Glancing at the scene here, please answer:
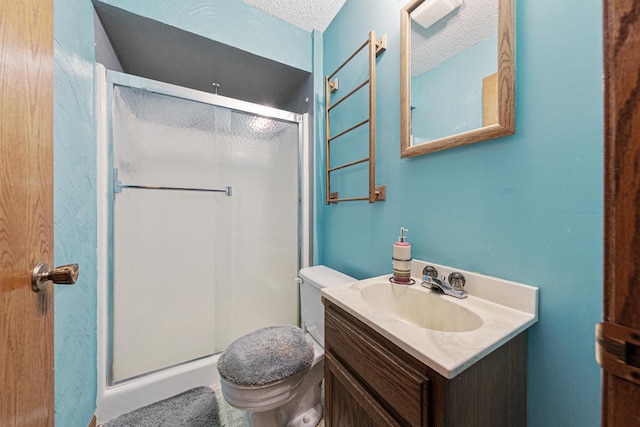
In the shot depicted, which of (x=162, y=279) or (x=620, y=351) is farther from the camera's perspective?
(x=162, y=279)

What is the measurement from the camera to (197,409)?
45.8 inches

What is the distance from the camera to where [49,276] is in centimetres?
46

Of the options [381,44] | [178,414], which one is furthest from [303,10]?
[178,414]

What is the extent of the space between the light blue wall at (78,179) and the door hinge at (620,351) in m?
1.32

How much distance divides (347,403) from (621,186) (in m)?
0.78

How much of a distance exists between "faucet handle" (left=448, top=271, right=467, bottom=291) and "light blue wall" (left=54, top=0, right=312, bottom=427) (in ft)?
4.47

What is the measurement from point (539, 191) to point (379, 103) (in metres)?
0.75

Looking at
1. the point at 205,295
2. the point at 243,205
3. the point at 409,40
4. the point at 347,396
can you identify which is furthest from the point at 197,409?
the point at 409,40

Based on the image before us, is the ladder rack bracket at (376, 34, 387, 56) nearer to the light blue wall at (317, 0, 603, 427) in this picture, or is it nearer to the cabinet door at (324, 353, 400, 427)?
the light blue wall at (317, 0, 603, 427)

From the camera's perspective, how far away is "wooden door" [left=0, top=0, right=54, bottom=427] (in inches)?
14.6

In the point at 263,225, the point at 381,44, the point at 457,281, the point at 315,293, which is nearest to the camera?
the point at 457,281

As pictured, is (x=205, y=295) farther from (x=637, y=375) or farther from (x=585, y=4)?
(x=585, y=4)

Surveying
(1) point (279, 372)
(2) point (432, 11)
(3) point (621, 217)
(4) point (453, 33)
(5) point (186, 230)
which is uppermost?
(2) point (432, 11)

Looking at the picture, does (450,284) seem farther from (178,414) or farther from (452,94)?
(178,414)
